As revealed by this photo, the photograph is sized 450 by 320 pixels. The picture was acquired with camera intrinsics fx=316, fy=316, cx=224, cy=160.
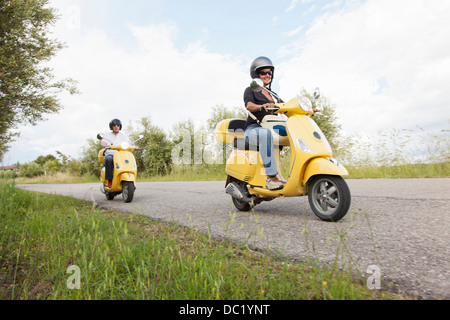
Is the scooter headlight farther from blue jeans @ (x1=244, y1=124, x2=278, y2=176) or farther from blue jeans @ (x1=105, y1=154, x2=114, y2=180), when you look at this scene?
blue jeans @ (x1=105, y1=154, x2=114, y2=180)

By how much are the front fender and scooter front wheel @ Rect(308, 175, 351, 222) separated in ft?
0.28

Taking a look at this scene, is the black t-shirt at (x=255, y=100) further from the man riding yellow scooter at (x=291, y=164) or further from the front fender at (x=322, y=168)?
the front fender at (x=322, y=168)

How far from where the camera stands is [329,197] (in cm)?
315

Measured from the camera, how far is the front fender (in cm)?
303

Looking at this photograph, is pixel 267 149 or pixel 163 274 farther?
pixel 267 149

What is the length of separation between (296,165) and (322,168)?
368mm

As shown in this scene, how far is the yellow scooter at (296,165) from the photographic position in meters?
3.10

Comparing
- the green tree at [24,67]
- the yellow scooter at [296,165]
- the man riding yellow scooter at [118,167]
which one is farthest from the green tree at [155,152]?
the yellow scooter at [296,165]

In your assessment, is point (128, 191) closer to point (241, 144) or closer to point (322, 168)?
point (241, 144)

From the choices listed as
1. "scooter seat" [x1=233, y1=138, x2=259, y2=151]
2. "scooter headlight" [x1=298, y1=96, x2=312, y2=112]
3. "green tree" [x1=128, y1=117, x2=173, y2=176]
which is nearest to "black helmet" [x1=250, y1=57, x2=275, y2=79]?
"scooter headlight" [x1=298, y1=96, x2=312, y2=112]

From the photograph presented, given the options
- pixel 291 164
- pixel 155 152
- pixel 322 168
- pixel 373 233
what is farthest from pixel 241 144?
pixel 155 152
